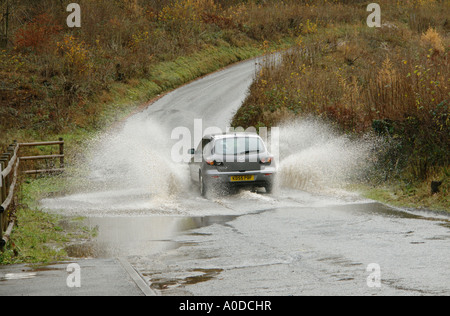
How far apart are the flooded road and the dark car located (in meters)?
0.41

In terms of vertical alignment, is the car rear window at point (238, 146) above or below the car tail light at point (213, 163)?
above

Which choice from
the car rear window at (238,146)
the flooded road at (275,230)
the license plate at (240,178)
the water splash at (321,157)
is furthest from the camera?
the water splash at (321,157)

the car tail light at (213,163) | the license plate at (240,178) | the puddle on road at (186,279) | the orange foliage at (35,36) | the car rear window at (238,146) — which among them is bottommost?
the puddle on road at (186,279)

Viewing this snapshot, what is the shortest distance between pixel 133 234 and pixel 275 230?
8.94ft

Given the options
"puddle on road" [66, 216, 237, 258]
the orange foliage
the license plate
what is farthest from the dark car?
the orange foliage

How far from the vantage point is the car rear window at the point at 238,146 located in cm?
1798

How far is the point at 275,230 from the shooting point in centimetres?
1276

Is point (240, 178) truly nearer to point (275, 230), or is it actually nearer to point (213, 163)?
point (213, 163)

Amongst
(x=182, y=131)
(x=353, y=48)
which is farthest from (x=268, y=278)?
(x=353, y=48)

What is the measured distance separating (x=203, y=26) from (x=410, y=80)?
106 feet

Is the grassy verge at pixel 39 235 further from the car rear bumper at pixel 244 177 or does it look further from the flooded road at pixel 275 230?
the car rear bumper at pixel 244 177

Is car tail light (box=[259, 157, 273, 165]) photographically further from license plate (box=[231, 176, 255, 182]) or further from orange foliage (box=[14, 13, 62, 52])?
orange foliage (box=[14, 13, 62, 52])

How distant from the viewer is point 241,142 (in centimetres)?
1827

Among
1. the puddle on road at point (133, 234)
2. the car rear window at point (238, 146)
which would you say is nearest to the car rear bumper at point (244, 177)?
the car rear window at point (238, 146)
